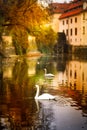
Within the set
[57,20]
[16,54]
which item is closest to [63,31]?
[57,20]

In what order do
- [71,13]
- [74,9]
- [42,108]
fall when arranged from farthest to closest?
[71,13] < [74,9] < [42,108]

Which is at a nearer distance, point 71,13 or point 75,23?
point 75,23

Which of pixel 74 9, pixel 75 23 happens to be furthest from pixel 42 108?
pixel 74 9

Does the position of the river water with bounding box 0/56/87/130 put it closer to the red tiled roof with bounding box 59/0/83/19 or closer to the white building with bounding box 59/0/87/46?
the white building with bounding box 59/0/87/46

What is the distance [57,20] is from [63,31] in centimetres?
676

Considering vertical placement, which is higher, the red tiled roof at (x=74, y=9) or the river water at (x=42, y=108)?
the red tiled roof at (x=74, y=9)

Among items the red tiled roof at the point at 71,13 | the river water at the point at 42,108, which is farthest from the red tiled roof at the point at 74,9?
the river water at the point at 42,108

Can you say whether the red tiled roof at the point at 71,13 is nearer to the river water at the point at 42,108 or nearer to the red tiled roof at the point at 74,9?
the red tiled roof at the point at 74,9

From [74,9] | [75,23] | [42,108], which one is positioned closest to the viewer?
[42,108]

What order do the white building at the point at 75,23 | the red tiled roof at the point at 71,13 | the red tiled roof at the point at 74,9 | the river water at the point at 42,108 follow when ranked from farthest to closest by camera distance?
1. the red tiled roof at the point at 74,9
2. the red tiled roof at the point at 71,13
3. the white building at the point at 75,23
4. the river water at the point at 42,108

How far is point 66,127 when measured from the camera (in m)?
14.8

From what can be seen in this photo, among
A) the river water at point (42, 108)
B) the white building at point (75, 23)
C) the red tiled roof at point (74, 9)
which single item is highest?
the red tiled roof at point (74, 9)

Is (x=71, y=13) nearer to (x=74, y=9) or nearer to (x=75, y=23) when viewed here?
(x=74, y=9)

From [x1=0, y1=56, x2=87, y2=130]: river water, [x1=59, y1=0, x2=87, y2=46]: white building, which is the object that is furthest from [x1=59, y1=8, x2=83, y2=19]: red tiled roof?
[x1=0, y1=56, x2=87, y2=130]: river water
